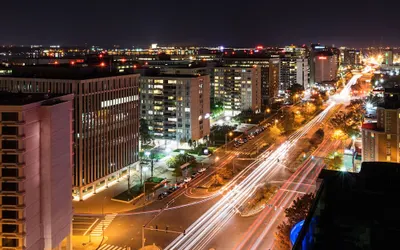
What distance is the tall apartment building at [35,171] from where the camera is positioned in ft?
68.3

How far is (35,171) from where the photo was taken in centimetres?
2169

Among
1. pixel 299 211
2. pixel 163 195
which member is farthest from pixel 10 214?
pixel 163 195

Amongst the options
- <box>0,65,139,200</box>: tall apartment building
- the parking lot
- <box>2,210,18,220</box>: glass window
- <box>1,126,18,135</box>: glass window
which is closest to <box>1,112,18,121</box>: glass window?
<box>1,126,18,135</box>: glass window

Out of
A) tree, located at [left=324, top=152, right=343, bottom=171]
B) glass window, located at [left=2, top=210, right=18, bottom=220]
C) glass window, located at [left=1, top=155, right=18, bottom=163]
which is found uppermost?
glass window, located at [left=1, top=155, right=18, bottom=163]

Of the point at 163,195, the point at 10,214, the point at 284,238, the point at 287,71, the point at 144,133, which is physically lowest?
the point at 163,195

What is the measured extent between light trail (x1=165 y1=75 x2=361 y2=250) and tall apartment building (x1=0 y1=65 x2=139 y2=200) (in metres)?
10.4

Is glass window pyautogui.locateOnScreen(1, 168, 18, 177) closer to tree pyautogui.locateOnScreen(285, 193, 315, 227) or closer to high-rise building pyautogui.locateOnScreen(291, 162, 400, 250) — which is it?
tree pyautogui.locateOnScreen(285, 193, 315, 227)

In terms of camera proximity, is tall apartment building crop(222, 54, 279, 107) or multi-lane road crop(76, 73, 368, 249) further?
tall apartment building crop(222, 54, 279, 107)

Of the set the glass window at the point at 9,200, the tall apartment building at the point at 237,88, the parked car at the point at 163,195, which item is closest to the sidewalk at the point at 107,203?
the parked car at the point at 163,195

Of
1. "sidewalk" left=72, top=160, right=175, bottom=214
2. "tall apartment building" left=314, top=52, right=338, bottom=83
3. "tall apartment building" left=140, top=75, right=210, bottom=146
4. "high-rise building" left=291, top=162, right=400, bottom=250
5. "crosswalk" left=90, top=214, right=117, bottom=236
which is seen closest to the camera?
"high-rise building" left=291, top=162, right=400, bottom=250

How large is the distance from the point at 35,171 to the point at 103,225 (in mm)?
9381

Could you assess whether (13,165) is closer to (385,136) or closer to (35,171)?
(35,171)

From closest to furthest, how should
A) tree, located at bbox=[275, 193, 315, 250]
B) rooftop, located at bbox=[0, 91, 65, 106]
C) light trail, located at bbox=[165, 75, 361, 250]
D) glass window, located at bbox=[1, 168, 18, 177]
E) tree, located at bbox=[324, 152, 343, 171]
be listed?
glass window, located at bbox=[1, 168, 18, 177] → rooftop, located at bbox=[0, 91, 65, 106] → tree, located at bbox=[275, 193, 315, 250] → light trail, located at bbox=[165, 75, 361, 250] → tree, located at bbox=[324, 152, 343, 171]

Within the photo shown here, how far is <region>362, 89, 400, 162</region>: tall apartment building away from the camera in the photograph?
3684 centimetres
